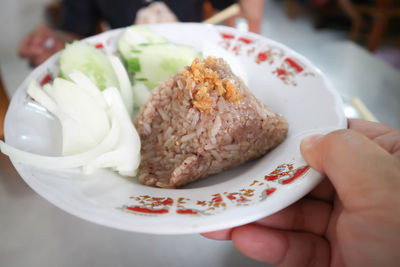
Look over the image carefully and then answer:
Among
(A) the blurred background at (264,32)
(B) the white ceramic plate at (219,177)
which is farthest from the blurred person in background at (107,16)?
(B) the white ceramic plate at (219,177)

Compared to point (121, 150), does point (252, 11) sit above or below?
above

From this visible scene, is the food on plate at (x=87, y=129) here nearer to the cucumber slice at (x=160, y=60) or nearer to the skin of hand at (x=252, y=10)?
the cucumber slice at (x=160, y=60)

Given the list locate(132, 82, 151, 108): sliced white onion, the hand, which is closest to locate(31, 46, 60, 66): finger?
the hand

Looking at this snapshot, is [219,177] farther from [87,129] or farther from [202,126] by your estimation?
[87,129]

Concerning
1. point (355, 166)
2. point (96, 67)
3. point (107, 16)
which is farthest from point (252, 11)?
point (355, 166)

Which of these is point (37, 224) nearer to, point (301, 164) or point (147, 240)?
point (147, 240)

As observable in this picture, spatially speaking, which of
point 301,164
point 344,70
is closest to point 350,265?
point 301,164

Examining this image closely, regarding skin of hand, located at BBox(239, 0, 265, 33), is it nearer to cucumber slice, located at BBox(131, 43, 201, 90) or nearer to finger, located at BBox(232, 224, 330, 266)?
cucumber slice, located at BBox(131, 43, 201, 90)
